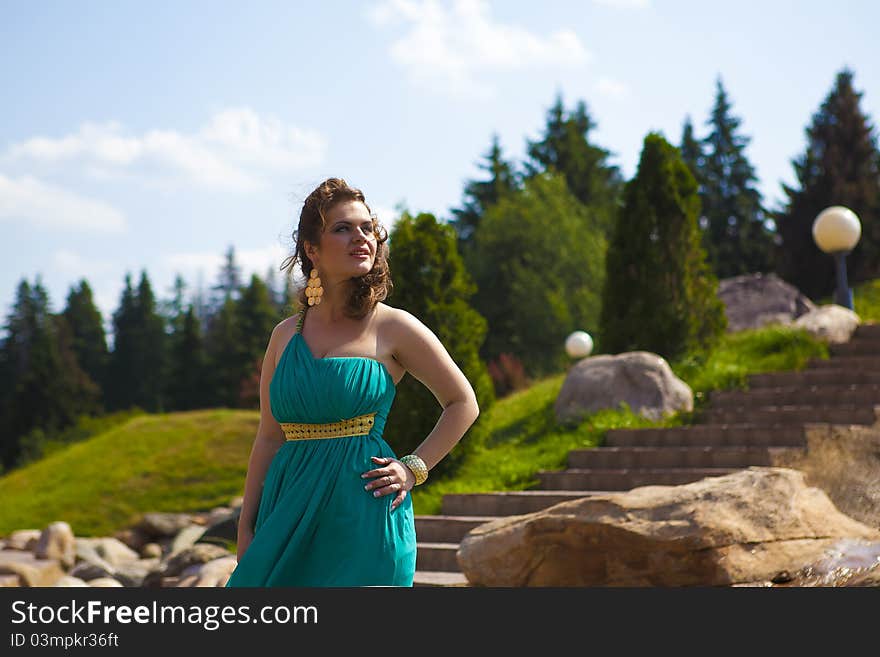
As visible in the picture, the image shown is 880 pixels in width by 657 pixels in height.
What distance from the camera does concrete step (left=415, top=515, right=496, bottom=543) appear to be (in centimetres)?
905

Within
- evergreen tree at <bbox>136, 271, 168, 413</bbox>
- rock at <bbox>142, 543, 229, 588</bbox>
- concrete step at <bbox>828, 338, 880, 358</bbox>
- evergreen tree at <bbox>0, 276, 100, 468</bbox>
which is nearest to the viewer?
concrete step at <bbox>828, 338, 880, 358</bbox>

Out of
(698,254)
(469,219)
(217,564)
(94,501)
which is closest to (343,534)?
(217,564)

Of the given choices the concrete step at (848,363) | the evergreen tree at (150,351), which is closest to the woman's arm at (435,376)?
the concrete step at (848,363)

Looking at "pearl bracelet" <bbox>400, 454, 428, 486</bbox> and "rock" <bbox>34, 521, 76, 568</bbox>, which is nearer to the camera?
"pearl bracelet" <bbox>400, 454, 428, 486</bbox>

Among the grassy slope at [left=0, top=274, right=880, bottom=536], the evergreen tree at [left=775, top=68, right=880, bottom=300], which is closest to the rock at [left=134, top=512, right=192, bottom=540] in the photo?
the grassy slope at [left=0, top=274, right=880, bottom=536]

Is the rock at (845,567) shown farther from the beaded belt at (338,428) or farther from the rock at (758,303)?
the rock at (758,303)

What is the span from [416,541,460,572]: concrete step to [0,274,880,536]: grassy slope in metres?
1.36

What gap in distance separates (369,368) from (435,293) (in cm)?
828

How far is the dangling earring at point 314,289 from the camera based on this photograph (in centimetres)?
297

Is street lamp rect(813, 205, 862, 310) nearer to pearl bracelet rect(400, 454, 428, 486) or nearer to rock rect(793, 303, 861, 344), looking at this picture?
rock rect(793, 303, 861, 344)

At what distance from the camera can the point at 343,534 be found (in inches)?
107

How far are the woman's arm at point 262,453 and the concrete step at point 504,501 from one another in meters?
6.36

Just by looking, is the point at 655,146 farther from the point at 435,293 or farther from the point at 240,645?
the point at 240,645

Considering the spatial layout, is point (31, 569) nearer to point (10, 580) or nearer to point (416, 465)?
point (10, 580)
